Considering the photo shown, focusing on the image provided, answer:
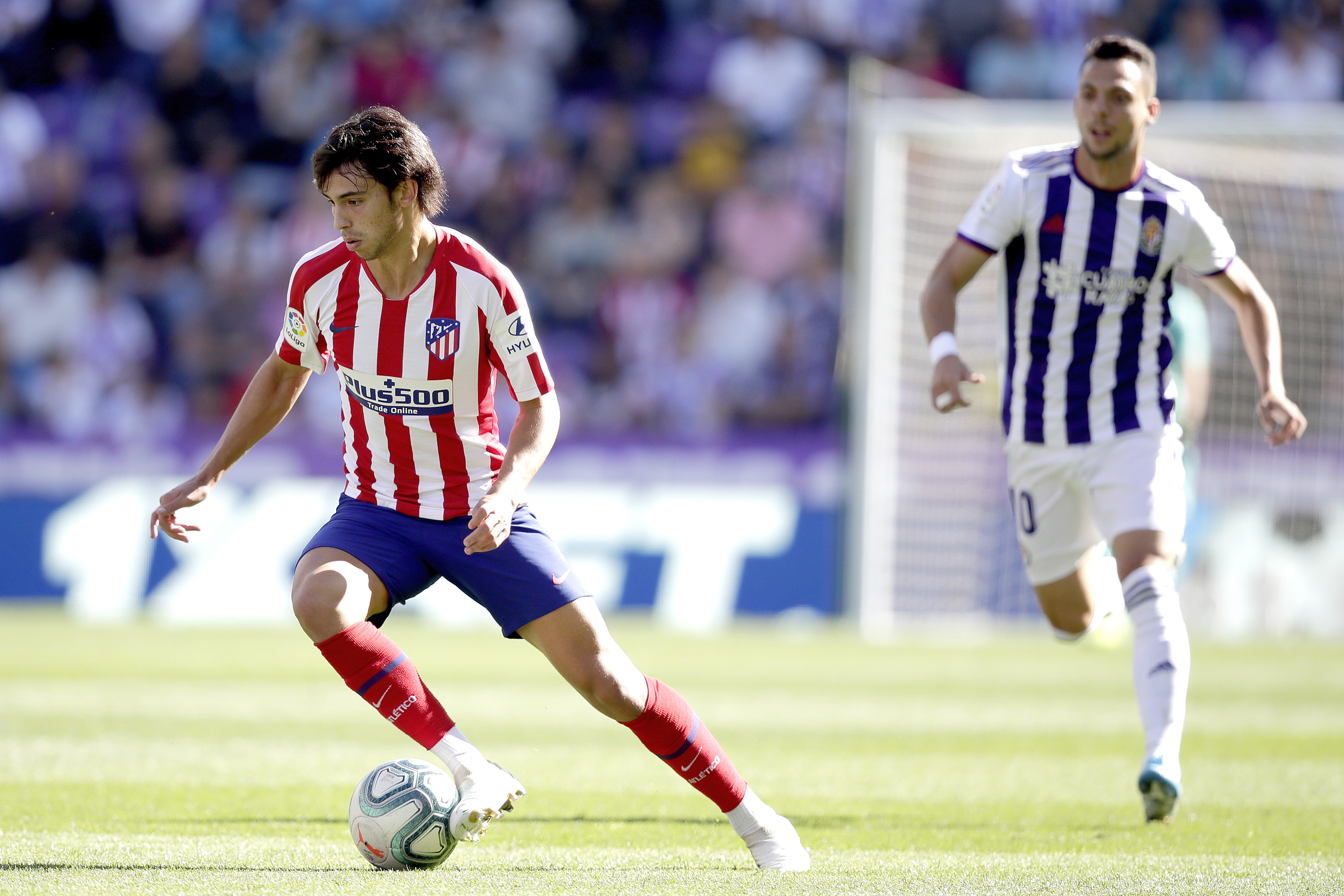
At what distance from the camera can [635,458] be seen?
47.1ft

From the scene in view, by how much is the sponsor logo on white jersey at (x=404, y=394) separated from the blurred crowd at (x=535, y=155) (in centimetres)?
1085

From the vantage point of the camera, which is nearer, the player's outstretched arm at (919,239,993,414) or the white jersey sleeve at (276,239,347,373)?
the white jersey sleeve at (276,239,347,373)

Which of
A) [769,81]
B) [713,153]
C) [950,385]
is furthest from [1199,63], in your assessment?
[950,385]

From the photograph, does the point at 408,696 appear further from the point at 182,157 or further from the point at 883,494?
the point at 182,157

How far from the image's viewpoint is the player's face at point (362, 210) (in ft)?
14.6

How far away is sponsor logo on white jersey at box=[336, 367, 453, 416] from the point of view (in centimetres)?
470

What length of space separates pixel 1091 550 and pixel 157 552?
387 inches

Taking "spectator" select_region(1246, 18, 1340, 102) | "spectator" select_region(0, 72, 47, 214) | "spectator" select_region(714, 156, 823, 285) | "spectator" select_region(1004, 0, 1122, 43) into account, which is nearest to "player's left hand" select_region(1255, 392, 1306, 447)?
"spectator" select_region(714, 156, 823, 285)

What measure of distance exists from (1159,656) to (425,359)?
8.37 ft

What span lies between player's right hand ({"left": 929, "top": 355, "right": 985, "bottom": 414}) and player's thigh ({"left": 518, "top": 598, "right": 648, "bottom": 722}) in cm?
130

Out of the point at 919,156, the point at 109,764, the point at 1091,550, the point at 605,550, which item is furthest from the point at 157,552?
the point at 1091,550

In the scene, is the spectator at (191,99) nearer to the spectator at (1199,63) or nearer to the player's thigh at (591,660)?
the spectator at (1199,63)

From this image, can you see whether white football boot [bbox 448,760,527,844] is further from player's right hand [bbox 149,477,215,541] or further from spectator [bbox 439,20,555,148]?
spectator [bbox 439,20,555,148]

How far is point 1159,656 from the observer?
18.0ft
